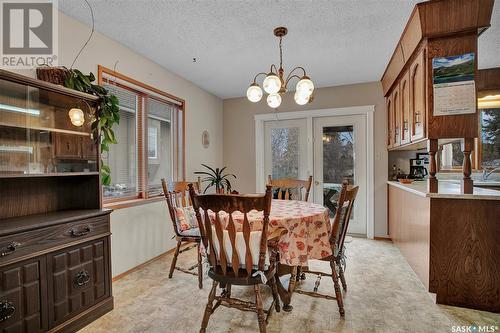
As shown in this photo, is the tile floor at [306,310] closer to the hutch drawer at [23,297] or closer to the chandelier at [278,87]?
the hutch drawer at [23,297]

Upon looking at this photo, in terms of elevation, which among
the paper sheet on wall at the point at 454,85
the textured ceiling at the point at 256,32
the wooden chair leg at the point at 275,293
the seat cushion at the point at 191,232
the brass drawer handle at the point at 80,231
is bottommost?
the wooden chair leg at the point at 275,293

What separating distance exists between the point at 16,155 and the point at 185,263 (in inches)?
78.1

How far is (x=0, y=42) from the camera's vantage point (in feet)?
5.96

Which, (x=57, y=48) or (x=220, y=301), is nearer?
(x=220, y=301)

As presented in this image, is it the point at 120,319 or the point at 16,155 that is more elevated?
the point at 16,155

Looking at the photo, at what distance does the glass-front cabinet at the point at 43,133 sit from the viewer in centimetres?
165

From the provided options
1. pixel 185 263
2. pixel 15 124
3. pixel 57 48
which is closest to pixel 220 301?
pixel 185 263

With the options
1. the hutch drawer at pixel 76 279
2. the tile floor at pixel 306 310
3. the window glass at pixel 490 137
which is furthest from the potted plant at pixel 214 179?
the window glass at pixel 490 137

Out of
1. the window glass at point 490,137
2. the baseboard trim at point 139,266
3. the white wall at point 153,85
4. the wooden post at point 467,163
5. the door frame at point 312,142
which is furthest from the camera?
the door frame at point 312,142

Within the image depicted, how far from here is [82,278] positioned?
1853 mm

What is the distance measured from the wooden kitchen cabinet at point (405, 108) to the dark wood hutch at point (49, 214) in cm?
314

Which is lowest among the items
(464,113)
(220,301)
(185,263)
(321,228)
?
(185,263)

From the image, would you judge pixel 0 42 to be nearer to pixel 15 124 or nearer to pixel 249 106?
pixel 15 124

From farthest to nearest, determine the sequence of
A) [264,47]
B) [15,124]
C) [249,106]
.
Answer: [249,106], [264,47], [15,124]
